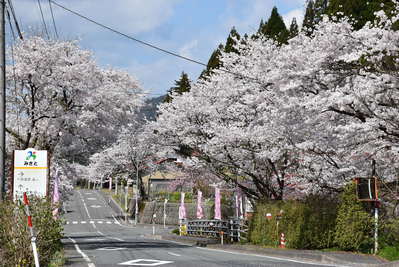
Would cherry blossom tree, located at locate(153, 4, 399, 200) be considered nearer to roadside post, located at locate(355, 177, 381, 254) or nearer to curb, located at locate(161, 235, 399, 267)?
roadside post, located at locate(355, 177, 381, 254)

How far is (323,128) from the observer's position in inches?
690

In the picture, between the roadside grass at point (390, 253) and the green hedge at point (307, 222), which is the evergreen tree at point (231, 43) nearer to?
the green hedge at point (307, 222)

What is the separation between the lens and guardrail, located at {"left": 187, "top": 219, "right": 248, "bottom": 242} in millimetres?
25798

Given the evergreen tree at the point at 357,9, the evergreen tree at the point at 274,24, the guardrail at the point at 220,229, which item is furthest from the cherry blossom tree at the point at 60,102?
the evergreen tree at the point at 274,24

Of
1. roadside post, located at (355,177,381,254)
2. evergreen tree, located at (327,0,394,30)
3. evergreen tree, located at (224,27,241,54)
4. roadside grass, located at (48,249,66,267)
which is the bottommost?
roadside grass, located at (48,249,66,267)

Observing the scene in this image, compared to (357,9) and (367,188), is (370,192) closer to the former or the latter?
(367,188)

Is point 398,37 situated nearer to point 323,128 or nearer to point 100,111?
point 323,128

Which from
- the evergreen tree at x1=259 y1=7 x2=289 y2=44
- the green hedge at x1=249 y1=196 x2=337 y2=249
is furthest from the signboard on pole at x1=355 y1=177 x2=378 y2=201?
the evergreen tree at x1=259 y1=7 x2=289 y2=44

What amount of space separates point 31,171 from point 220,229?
15.5 m

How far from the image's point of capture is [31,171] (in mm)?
14242

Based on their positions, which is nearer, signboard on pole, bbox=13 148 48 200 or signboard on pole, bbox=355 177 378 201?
signboard on pole, bbox=13 148 48 200

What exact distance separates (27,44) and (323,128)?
12.7m

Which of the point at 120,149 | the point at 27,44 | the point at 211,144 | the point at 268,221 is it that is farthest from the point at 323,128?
the point at 120,149

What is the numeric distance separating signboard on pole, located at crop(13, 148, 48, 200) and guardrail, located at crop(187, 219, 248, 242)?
1284 cm
